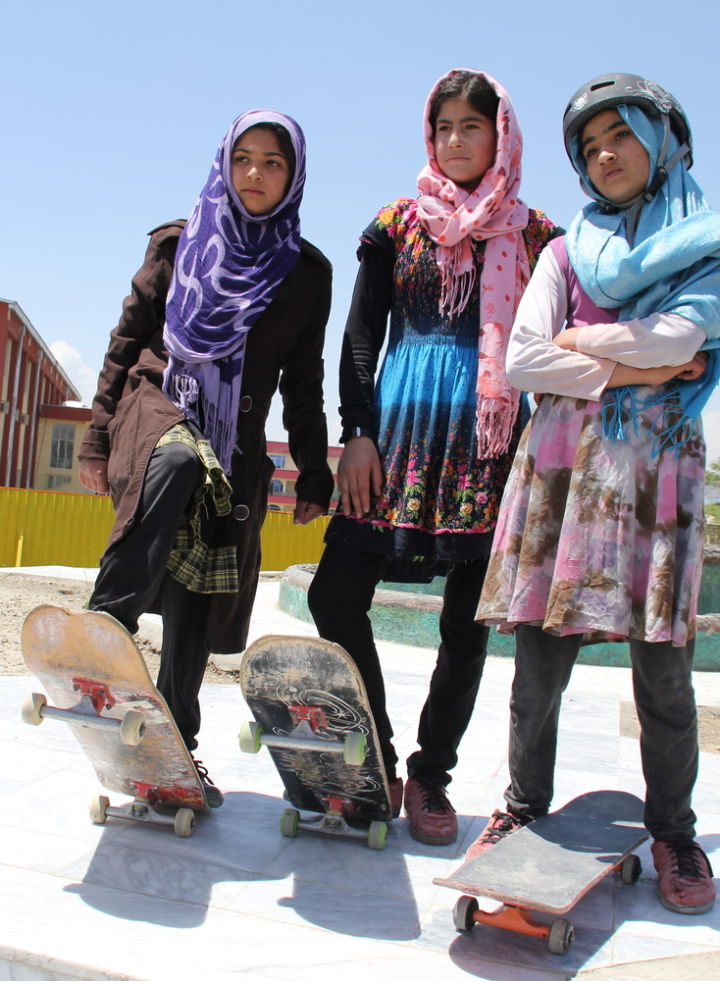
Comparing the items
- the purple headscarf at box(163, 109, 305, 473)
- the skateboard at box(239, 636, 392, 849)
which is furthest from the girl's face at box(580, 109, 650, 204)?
the skateboard at box(239, 636, 392, 849)

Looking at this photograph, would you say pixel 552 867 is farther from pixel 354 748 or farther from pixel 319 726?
pixel 319 726

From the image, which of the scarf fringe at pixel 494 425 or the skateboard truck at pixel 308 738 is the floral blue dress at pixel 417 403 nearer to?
the scarf fringe at pixel 494 425

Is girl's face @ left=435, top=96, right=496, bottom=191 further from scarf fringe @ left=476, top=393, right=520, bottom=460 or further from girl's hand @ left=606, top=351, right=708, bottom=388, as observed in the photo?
girl's hand @ left=606, top=351, right=708, bottom=388

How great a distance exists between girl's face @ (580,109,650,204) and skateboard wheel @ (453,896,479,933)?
6.34 feet

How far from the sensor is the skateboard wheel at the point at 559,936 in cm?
211

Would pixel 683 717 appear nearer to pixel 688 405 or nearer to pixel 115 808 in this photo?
pixel 688 405

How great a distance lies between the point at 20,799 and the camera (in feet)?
9.82

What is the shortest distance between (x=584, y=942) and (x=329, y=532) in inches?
54.9

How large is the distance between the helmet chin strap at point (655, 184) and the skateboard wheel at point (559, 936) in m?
1.79

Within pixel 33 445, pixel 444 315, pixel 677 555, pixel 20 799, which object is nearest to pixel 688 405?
pixel 677 555

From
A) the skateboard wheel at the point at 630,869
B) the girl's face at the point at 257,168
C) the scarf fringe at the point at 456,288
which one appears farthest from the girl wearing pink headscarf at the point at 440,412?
the skateboard wheel at the point at 630,869

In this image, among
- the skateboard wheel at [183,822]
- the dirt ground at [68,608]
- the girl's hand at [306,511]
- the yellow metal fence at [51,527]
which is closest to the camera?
the skateboard wheel at [183,822]

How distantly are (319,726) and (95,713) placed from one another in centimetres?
60

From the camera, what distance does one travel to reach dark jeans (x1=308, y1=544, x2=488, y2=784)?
2844 mm
